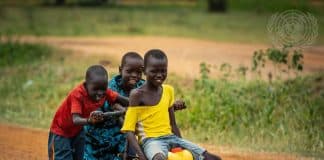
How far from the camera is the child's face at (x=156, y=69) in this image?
5.50m

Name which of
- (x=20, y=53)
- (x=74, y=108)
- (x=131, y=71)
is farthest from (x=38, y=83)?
(x=74, y=108)

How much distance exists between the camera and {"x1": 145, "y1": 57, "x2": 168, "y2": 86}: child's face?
5.50 metres

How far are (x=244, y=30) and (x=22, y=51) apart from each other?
9125 mm

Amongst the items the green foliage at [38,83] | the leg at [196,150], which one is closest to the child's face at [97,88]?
the leg at [196,150]

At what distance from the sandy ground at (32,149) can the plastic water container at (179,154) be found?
287 cm

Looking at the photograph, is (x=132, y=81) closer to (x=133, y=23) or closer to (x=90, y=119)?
(x=90, y=119)

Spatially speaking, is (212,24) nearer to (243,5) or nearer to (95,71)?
(243,5)

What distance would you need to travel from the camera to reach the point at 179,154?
5.55 meters

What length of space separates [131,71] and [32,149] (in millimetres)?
2920

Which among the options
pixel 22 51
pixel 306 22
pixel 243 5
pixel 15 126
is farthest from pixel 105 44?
pixel 243 5

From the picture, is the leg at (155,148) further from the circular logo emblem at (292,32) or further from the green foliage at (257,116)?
the circular logo emblem at (292,32)

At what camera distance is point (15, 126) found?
10445 mm

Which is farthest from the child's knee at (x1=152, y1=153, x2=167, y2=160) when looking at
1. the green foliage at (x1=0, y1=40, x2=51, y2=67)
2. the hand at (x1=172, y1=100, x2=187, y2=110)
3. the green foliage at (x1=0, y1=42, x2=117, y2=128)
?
the green foliage at (x1=0, y1=40, x2=51, y2=67)

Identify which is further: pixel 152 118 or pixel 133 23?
pixel 133 23
